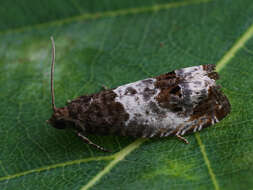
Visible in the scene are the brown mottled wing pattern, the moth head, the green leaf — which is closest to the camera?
the green leaf

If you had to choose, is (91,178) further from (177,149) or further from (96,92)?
(96,92)

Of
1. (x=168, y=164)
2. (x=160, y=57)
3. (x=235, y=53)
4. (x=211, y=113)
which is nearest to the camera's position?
(x=168, y=164)

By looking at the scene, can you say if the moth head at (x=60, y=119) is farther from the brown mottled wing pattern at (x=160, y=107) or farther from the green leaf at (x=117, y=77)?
the green leaf at (x=117, y=77)

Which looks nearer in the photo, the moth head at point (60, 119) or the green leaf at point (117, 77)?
the green leaf at point (117, 77)

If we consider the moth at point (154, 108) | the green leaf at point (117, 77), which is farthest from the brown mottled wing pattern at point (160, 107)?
the green leaf at point (117, 77)

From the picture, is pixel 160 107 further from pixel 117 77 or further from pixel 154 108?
pixel 117 77

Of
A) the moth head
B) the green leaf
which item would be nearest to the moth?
the moth head

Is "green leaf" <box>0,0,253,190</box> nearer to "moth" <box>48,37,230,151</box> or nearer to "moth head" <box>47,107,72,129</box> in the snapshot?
"moth" <box>48,37,230,151</box>

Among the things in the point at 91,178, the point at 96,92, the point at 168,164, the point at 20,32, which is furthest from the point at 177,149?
the point at 20,32
